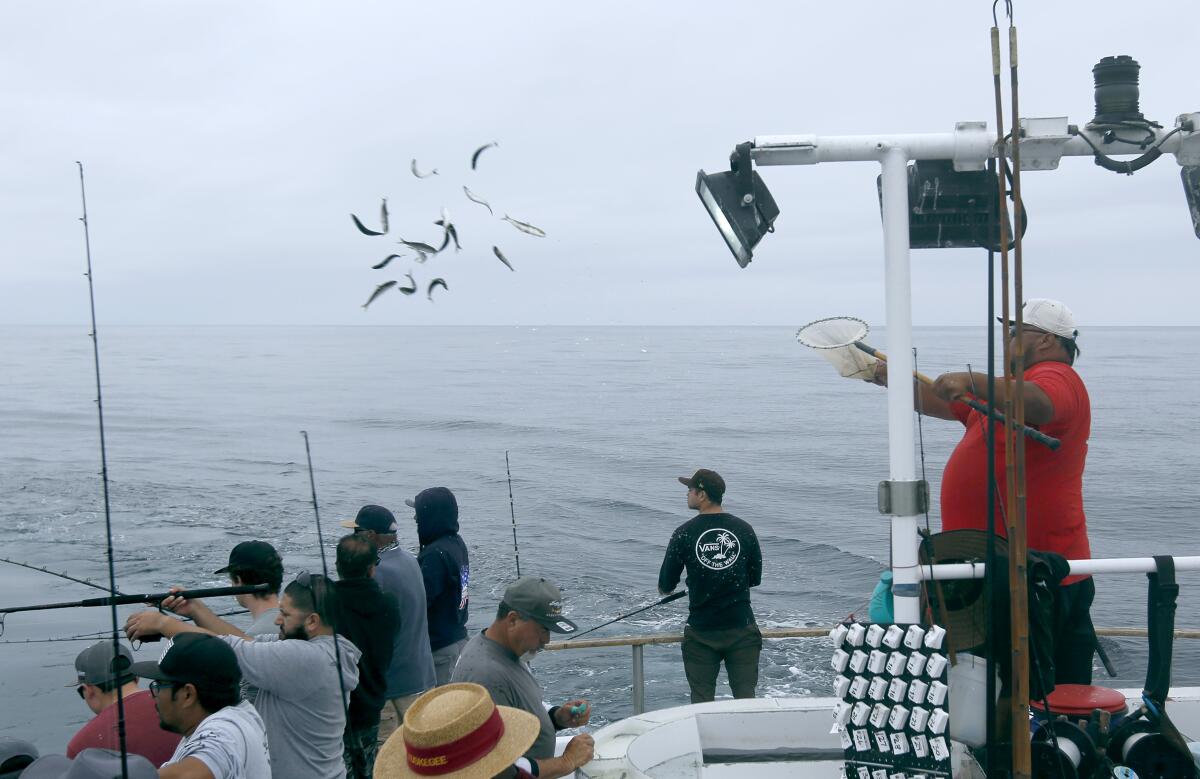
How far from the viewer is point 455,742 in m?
2.76

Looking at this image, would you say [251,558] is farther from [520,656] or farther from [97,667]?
[520,656]

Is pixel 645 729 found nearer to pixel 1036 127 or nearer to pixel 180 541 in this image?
pixel 1036 127

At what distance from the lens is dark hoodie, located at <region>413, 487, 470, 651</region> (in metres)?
5.77

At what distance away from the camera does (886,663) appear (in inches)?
123

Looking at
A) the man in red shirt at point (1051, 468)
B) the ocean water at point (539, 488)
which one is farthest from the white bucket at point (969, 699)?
the ocean water at point (539, 488)

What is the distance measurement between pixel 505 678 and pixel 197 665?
965 mm

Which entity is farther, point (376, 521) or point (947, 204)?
point (376, 521)

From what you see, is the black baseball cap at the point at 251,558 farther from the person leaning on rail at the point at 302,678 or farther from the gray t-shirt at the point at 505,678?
the gray t-shirt at the point at 505,678

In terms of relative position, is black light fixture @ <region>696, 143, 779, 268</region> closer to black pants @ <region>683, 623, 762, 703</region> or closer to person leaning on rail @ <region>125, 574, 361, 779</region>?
person leaning on rail @ <region>125, 574, 361, 779</region>

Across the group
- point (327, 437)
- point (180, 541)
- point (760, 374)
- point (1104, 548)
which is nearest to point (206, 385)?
point (327, 437)

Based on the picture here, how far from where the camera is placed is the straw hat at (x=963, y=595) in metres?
3.28

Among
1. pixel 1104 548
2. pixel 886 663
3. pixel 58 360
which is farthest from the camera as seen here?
pixel 58 360

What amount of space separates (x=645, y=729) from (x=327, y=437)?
121ft

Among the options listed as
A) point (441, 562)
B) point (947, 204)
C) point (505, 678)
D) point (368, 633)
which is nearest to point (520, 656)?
point (505, 678)
